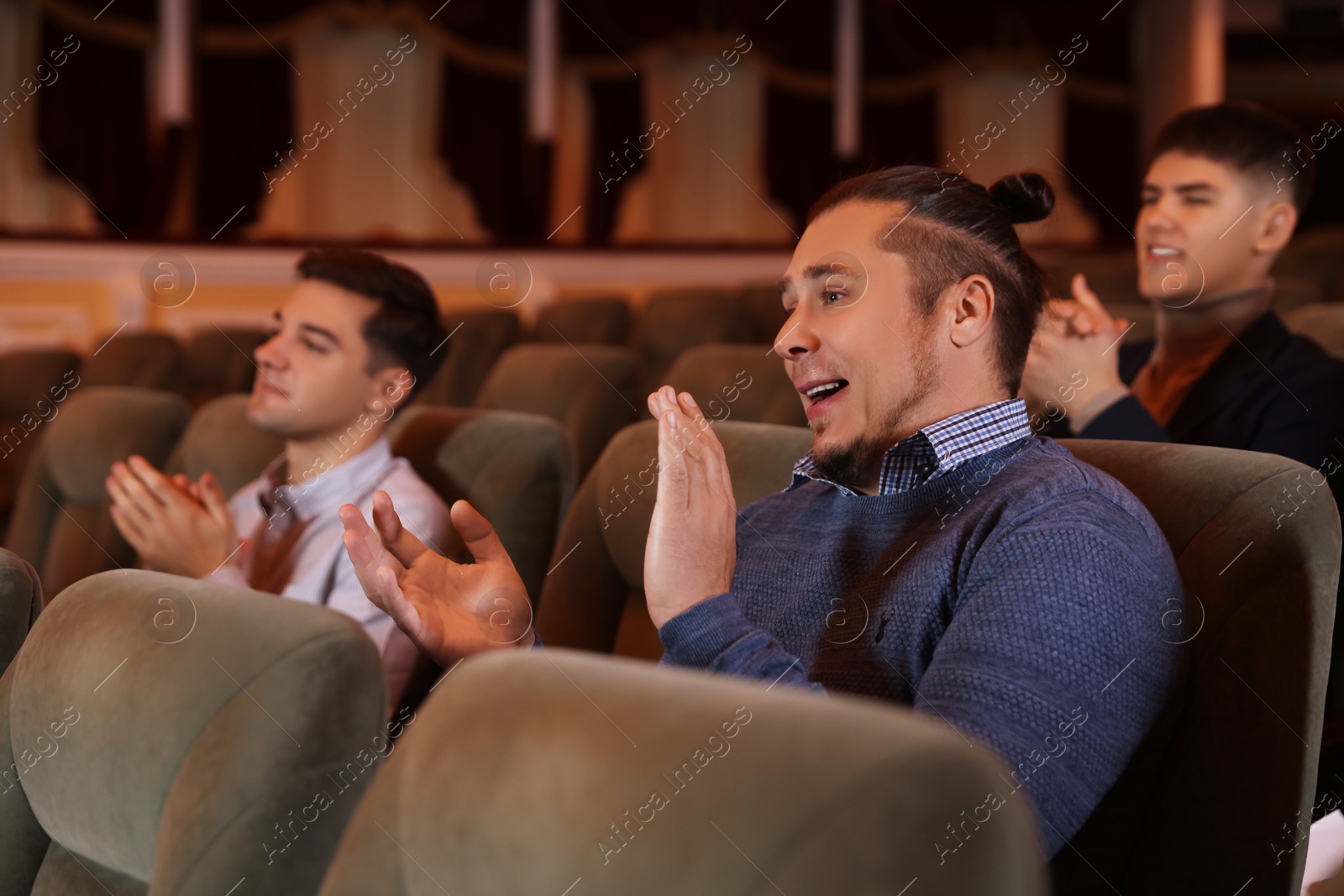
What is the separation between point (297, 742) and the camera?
2.50 ft

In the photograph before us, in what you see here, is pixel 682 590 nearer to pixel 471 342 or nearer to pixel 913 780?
pixel 913 780

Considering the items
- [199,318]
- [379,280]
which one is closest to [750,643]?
[379,280]

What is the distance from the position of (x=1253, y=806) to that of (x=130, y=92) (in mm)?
5854

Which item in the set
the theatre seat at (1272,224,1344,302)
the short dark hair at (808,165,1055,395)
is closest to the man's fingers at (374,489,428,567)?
the short dark hair at (808,165,1055,395)

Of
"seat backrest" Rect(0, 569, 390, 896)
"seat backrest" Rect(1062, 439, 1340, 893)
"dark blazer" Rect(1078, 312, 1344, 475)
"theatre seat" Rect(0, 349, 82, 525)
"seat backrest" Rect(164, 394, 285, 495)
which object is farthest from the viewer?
"theatre seat" Rect(0, 349, 82, 525)

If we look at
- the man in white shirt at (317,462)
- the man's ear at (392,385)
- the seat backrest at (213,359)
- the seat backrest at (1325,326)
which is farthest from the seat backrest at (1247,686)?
the seat backrest at (213,359)

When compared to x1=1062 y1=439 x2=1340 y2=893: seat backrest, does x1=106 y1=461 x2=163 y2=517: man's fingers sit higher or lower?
higher

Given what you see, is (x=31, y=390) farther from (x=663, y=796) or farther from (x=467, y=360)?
(x=663, y=796)

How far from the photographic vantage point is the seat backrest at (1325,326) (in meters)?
2.07

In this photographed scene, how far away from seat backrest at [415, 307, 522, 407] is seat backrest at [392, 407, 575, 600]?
1738mm

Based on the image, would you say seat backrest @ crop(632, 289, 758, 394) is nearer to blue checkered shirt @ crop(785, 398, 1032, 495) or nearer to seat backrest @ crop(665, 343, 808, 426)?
seat backrest @ crop(665, 343, 808, 426)

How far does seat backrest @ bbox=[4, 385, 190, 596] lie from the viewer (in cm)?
230

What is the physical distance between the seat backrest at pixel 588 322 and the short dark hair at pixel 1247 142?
222 centimetres

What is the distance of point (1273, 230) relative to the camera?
1.86 meters
